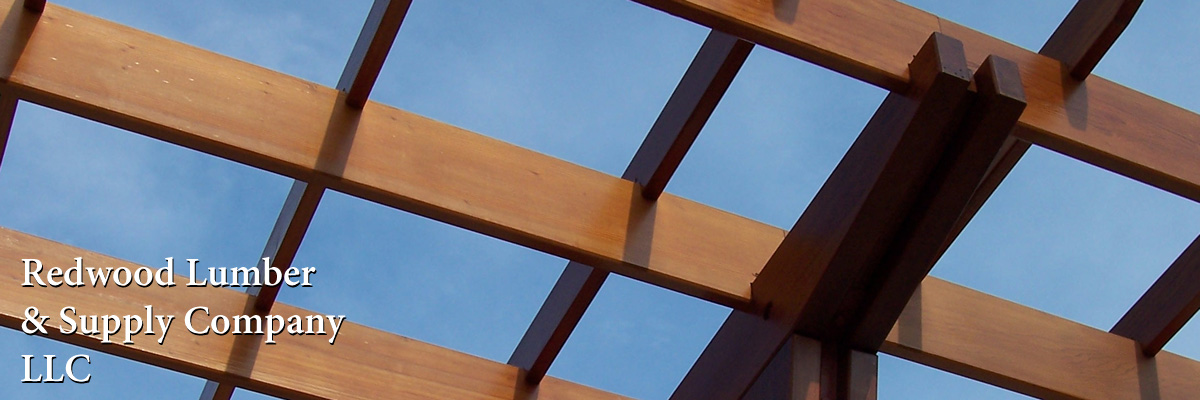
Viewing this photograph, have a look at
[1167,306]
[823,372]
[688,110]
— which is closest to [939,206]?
[823,372]

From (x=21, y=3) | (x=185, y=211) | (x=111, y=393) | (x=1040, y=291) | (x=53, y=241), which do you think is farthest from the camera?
(x=185, y=211)

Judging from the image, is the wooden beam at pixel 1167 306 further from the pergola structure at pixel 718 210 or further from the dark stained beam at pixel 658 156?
the dark stained beam at pixel 658 156

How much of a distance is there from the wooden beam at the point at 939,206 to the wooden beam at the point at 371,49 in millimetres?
1207

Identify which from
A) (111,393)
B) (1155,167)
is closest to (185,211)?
(111,393)

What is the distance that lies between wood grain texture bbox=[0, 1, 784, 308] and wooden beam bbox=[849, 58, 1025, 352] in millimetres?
525

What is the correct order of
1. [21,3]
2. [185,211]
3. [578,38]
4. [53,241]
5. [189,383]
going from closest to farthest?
[21,3]
[53,241]
[578,38]
[185,211]
[189,383]

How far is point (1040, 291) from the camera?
193 inches

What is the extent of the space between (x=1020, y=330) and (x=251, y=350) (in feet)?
7.07

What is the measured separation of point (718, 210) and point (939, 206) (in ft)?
3.07

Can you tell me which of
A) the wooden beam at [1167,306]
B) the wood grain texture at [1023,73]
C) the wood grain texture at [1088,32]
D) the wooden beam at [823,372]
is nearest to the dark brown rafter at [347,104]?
the wood grain texture at [1023,73]

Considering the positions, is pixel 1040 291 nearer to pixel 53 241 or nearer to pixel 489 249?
pixel 489 249

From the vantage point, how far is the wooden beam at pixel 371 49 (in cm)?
314

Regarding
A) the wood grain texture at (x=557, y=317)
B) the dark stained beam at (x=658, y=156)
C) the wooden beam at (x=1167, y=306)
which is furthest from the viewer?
the wooden beam at (x=1167, y=306)

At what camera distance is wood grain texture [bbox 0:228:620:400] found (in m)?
3.67
